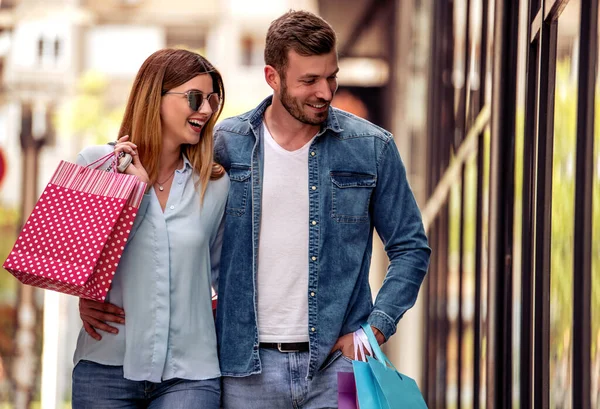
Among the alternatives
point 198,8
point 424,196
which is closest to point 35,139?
point 198,8

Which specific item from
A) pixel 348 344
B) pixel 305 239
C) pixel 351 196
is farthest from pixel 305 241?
pixel 348 344

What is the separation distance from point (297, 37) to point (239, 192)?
44cm

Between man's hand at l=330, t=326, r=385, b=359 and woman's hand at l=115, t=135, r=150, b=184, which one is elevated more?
woman's hand at l=115, t=135, r=150, b=184

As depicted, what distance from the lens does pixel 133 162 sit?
9.12 feet

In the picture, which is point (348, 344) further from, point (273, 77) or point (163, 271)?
point (273, 77)

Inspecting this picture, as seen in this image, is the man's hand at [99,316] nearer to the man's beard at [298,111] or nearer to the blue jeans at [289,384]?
the blue jeans at [289,384]

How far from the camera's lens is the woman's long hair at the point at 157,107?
110 inches

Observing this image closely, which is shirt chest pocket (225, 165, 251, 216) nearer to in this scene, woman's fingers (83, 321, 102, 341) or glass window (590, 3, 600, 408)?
woman's fingers (83, 321, 102, 341)

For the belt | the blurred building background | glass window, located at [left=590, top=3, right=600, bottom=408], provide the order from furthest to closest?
the belt
the blurred building background
glass window, located at [left=590, top=3, right=600, bottom=408]

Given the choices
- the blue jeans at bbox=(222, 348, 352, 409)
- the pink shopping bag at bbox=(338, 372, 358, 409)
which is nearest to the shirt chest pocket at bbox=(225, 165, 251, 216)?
the blue jeans at bbox=(222, 348, 352, 409)

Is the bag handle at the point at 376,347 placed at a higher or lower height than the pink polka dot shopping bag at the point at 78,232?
lower

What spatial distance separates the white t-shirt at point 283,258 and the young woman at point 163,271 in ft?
0.46

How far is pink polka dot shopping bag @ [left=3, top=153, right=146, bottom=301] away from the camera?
2592 millimetres

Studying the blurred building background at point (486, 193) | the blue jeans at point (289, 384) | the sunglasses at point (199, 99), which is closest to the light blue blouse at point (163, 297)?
the blue jeans at point (289, 384)
